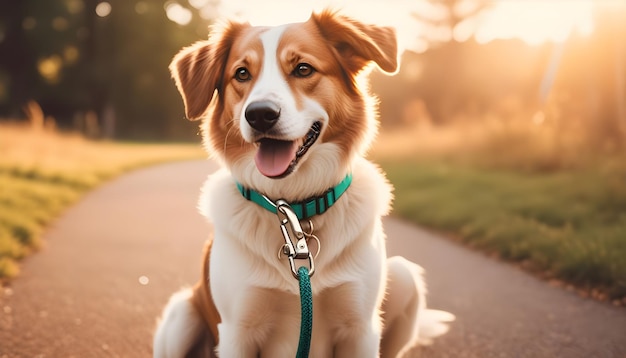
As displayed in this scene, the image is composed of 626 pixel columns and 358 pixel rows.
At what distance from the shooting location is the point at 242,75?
2.92 meters

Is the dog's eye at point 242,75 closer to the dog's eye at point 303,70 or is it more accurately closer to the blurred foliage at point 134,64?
the dog's eye at point 303,70

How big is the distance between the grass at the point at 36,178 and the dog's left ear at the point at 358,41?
3.89 meters

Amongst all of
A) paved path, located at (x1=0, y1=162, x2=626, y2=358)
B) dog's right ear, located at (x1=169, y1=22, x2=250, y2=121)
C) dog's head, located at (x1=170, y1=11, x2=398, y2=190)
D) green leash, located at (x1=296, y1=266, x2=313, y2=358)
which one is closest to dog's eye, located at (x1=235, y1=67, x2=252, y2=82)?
dog's head, located at (x1=170, y1=11, x2=398, y2=190)

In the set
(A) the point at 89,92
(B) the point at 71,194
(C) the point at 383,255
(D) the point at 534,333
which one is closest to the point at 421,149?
(B) the point at 71,194

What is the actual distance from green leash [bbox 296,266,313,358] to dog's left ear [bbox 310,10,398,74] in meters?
1.17

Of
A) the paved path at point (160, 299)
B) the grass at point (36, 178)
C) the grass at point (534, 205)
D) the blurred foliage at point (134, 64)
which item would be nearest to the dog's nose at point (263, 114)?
the paved path at point (160, 299)

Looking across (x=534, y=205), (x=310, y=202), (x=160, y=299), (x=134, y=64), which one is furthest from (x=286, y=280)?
(x=134, y=64)

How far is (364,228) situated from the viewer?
275 centimetres

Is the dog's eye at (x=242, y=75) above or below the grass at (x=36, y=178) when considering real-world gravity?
above

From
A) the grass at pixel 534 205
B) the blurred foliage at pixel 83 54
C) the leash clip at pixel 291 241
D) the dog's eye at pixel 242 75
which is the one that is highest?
the dog's eye at pixel 242 75

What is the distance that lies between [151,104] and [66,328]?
126 ft

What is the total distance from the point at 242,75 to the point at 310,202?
0.77m

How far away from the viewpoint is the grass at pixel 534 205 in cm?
513

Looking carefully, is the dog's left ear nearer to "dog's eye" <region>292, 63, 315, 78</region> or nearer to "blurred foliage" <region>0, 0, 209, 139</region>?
"dog's eye" <region>292, 63, 315, 78</region>
